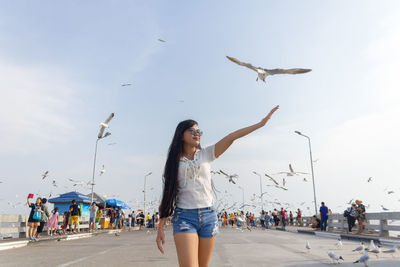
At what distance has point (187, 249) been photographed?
2650 millimetres

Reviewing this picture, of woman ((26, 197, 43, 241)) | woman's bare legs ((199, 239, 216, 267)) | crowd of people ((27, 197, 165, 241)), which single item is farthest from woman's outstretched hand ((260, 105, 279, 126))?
woman ((26, 197, 43, 241))

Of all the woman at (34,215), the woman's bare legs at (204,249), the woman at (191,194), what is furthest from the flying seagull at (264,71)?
the woman at (34,215)

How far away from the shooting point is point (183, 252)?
8.70ft

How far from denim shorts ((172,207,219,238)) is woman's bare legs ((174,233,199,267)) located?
0.15 feet

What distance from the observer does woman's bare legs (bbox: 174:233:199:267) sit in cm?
262

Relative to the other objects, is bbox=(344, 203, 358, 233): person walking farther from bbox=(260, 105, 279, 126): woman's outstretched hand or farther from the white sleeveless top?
the white sleeveless top

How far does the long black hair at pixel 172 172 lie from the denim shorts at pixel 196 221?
0.30 feet

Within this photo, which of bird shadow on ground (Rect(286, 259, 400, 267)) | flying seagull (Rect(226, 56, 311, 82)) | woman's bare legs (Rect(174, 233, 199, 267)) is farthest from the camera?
bird shadow on ground (Rect(286, 259, 400, 267))

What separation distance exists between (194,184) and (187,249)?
0.51 metres

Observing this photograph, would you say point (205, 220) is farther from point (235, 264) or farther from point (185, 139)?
point (235, 264)

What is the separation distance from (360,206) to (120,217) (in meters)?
22.4

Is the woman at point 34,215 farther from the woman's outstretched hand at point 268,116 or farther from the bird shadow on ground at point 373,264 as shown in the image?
the woman's outstretched hand at point 268,116

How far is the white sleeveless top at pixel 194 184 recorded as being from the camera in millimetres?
2867

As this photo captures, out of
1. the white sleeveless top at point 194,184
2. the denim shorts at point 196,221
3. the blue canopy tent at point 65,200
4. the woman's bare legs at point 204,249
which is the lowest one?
the woman's bare legs at point 204,249
